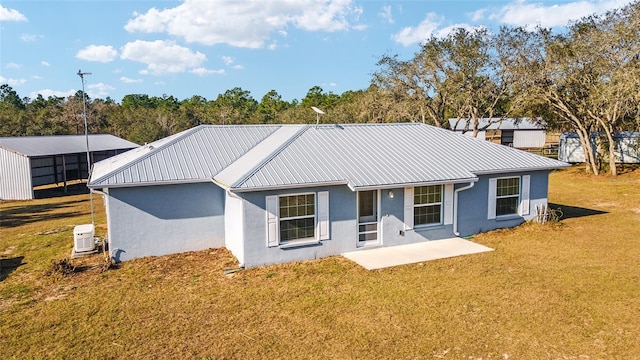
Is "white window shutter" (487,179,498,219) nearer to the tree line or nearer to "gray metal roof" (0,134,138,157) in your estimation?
the tree line

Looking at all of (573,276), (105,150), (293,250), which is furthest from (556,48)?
(105,150)

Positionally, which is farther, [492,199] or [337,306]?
[492,199]

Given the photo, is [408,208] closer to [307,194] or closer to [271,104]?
[307,194]

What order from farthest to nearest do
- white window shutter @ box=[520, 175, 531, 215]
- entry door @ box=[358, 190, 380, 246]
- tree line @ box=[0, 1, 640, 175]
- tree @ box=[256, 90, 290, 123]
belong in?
1. tree @ box=[256, 90, 290, 123]
2. tree line @ box=[0, 1, 640, 175]
3. white window shutter @ box=[520, 175, 531, 215]
4. entry door @ box=[358, 190, 380, 246]

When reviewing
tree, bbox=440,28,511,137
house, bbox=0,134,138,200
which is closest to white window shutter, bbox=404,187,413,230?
tree, bbox=440,28,511,137

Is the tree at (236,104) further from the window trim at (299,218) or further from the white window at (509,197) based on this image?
the window trim at (299,218)

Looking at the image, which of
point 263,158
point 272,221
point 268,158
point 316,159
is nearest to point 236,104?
point 316,159
